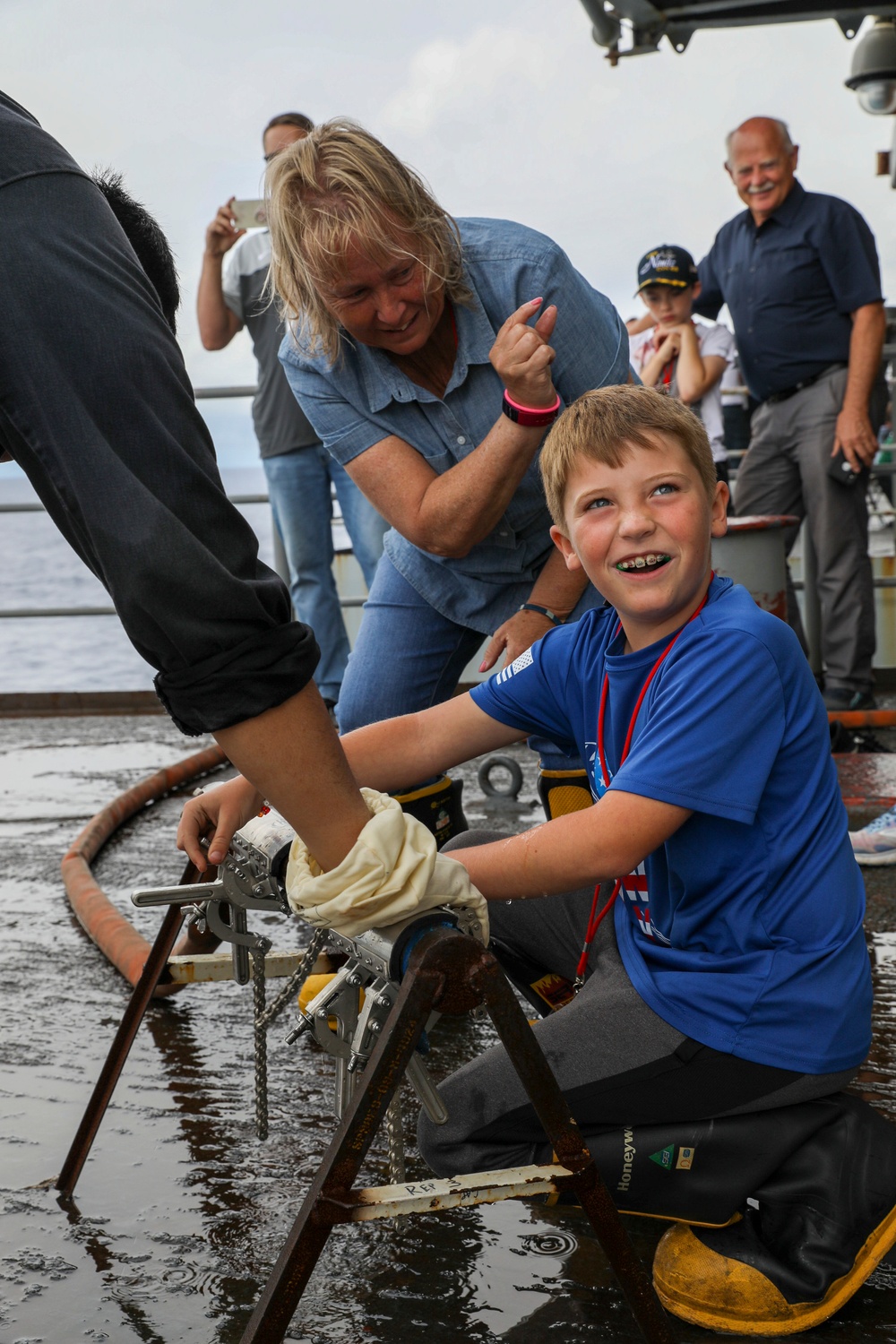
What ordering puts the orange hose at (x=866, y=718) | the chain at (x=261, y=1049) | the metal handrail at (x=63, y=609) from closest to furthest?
the chain at (x=261, y=1049), the orange hose at (x=866, y=718), the metal handrail at (x=63, y=609)

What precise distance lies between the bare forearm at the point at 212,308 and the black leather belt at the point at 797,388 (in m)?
1.97

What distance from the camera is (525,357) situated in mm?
1819

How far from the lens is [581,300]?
2.07 meters

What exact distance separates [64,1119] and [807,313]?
3.62 meters

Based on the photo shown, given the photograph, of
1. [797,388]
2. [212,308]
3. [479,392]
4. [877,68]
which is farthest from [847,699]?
[877,68]

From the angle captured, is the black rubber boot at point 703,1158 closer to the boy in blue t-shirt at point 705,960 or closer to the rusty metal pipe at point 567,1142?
the boy in blue t-shirt at point 705,960

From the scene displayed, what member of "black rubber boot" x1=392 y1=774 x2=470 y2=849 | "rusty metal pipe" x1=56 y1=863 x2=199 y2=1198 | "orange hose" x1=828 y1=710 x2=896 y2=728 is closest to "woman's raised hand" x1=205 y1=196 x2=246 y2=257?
"orange hose" x1=828 y1=710 x2=896 y2=728

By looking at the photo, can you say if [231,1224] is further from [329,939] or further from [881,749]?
[881,749]

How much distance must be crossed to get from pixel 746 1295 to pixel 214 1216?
64 cm

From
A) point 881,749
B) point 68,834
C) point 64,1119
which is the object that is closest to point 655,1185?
point 64,1119

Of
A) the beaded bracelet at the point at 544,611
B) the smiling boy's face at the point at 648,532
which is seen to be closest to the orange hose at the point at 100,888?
the beaded bracelet at the point at 544,611

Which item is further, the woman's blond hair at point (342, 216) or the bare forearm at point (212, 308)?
the bare forearm at point (212, 308)

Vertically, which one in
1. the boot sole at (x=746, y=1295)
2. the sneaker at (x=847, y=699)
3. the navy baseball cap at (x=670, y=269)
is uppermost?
the navy baseball cap at (x=670, y=269)

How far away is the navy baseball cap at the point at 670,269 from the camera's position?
181 inches
